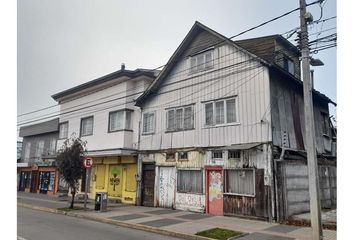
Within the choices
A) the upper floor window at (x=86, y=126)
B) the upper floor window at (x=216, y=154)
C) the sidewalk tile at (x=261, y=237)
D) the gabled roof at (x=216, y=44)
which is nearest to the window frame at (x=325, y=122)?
the gabled roof at (x=216, y=44)

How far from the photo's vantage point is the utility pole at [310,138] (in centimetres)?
892

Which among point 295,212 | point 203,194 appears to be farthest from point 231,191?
point 295,212

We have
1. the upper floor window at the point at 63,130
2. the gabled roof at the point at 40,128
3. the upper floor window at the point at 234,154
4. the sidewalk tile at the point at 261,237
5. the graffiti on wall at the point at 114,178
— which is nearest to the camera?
the sidewalk tile at the point at 261,237

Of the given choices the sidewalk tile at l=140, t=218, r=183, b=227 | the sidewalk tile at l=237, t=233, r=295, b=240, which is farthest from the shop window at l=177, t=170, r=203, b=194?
the sidewalk tile at l=237, t=233, r=295, b=240

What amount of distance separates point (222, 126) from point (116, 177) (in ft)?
30.4

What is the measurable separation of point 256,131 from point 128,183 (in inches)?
382

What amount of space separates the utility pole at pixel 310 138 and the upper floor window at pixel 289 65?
7184 millimetres

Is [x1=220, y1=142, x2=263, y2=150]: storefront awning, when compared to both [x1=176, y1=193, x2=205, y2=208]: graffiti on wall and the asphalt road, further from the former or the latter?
the asphalt road

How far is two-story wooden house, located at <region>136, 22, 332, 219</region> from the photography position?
551 inches

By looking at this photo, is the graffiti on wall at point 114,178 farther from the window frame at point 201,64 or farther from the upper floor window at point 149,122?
the window frame at point 201,64

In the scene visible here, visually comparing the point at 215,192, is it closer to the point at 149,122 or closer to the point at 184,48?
the point at 149,122

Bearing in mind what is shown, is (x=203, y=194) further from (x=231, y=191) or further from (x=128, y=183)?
(x=128, y=183)

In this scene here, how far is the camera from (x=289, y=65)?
17594mm

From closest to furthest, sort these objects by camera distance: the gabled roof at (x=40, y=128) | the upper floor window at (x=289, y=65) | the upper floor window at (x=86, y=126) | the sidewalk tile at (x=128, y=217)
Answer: the sidewalk tile at (x=128, y=217) < the upper floor window at (x=289, y=65) < the upper floor window at (x=86, y=126) < the gabled roof at (x=40, y=128)
